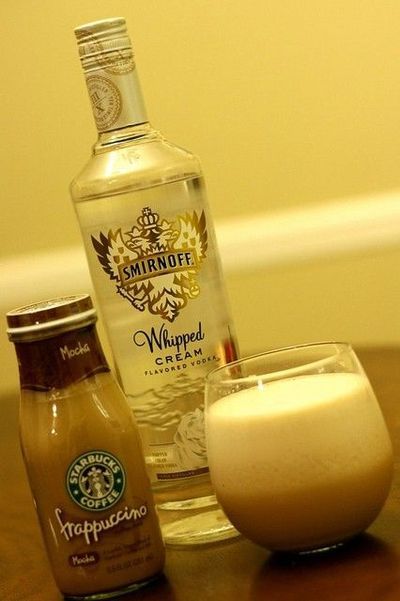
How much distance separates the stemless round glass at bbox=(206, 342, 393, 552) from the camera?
0.62 m

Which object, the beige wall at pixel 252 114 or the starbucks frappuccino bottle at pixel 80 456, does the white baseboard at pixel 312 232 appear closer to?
the beige wall at pixel 252 114

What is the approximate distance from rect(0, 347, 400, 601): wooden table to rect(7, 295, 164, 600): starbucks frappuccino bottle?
28 mm

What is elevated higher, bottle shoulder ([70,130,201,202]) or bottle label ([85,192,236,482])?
bottle shoulder ([70,130,201,202])

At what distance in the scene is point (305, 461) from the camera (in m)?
0.62

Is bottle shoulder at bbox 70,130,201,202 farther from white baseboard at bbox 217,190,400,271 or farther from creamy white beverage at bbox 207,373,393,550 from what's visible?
white baseboard at bbox 217,190,400,271

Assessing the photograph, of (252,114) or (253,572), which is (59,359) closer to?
(253,572)

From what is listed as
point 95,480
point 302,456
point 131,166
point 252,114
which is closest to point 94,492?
point 95,480

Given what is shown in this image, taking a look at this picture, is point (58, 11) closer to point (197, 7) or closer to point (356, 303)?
point (197, 7)

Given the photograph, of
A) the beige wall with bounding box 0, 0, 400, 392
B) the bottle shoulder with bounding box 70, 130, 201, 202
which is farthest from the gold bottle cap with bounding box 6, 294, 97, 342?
the beige wall with bounding box 0, 0, 400, 392

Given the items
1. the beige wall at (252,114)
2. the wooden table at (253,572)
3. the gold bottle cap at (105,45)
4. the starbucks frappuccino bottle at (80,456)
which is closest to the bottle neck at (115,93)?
the gold bottle cap at (105,45)

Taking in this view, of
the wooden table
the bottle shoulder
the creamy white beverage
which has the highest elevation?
the bottle shoulder

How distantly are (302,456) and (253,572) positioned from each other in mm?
75

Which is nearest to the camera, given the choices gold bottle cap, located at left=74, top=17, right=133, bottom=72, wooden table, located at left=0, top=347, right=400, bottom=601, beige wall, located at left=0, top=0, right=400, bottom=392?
wooden table, located at left=0, top=347, right=400, bottom=601

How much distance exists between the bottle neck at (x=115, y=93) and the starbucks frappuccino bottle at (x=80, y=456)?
0.47 feet
